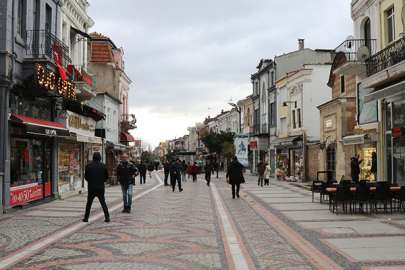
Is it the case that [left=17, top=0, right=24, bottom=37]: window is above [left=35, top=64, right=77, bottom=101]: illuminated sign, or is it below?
above

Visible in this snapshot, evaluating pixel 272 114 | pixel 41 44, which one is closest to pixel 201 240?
pixel 41 44

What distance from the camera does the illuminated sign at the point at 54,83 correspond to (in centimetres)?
1318

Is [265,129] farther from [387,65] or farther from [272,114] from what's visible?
[387,65]

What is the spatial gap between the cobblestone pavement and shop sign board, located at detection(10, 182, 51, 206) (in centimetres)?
60

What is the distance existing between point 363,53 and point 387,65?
97.1 inches

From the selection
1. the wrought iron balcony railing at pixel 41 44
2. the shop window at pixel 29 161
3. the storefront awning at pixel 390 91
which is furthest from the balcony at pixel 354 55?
Result: the shop window at pixel 29 161

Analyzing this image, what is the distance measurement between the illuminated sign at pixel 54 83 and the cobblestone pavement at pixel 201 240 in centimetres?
413

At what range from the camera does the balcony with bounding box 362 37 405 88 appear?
45.2ft

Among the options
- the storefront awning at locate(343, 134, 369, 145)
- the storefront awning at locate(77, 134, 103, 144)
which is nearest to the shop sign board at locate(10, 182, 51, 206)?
the storefront awning at locate(77, 134, 103, 144)

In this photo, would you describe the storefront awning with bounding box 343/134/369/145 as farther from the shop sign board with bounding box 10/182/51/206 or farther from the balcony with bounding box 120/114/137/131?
the balcony with bounding box 120/114/137/131

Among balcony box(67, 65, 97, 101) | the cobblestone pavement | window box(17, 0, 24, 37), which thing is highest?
window box(17, 0, 24, 37)

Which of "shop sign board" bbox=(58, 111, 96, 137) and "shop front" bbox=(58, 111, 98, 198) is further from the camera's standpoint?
"shop sign board" bbox=(58, 111, 96, 137)

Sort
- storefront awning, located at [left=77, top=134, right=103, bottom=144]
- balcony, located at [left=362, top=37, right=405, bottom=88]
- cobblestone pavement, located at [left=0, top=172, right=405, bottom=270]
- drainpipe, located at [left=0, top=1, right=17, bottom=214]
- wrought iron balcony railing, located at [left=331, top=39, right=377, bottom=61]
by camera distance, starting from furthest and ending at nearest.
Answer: wrought iron balcony railing, located at [left=331, top=39, right=377, bottom=61], storefront awning, located at [left=77, top=134, right=103, bottom=144], balcony, located at [left=362, top=37, right=405, bottom=88], drainpipe, located at [left=0, top=1, right=17, bottom=214], cobblestone pavement, located at [left=0, top=172, right=405, bottom=270]

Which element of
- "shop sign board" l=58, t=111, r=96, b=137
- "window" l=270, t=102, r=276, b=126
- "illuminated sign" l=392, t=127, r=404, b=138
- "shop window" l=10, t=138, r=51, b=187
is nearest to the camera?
"shop window" l=10, t=138, r=51, b=187
